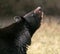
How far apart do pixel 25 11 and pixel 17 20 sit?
16.6ft

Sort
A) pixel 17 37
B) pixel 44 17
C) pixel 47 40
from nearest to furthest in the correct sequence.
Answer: pixel 17 37
pixel 47 40
pixel 44 17

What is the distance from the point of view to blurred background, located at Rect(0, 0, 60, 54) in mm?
8492

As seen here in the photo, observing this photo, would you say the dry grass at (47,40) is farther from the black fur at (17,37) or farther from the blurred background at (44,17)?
the black fur at (17,37)

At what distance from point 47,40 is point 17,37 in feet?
10.5

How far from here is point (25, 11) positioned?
35.0ft

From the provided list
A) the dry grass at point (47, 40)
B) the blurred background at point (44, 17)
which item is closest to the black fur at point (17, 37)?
the dry grass at point (47, 40)

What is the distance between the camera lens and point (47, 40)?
8.54m

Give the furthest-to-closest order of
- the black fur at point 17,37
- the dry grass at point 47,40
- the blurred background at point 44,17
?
1. the blurred background at point 44,17
2. the dry grass at point 47,40
3. the black fur at point 17,37

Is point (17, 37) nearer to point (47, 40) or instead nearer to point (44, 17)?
point (47, 40)

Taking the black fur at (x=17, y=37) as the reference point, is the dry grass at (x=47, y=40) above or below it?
below

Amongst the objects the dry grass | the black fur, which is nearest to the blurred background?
the dry grass

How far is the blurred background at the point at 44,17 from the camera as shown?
8492mm

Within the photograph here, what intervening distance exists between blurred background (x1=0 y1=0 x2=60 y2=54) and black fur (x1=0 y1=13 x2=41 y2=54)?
253cm

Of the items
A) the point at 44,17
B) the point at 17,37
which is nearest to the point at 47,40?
the point at 44,17
